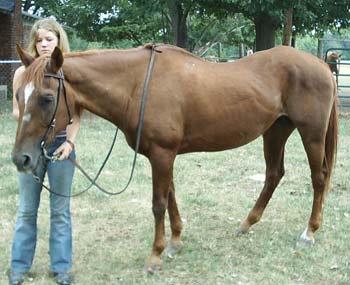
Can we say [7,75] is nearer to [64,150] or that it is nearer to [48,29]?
[48,29]

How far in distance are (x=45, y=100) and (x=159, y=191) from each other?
45.9 inches

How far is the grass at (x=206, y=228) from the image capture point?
377cm

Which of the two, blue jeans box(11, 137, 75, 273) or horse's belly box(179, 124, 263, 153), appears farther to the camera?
horse's belly box(179, 124, 263, 153)

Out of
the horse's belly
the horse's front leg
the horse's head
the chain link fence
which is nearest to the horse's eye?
the horse's head

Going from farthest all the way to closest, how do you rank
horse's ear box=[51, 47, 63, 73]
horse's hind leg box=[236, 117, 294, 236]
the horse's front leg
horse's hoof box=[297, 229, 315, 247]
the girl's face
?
horse's hind leg box=[236, 117, 294, 236] → horse's hoof box=[297, 229, 315, 247] → the horse's front leg → the girl's face → horse's ear box=[51, 47, 63, 73]

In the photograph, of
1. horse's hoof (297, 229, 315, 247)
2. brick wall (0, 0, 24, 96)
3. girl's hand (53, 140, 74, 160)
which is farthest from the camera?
brick wall (0, 0, 24, 96)

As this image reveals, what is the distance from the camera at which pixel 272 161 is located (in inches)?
187

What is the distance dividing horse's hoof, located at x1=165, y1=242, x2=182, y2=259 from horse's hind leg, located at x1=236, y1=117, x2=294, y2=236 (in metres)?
0.67

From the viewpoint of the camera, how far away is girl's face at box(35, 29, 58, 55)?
3317 mm

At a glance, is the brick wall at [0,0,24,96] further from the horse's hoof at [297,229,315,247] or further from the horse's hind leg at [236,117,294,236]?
the horse's hoof at [297,229,315,247]

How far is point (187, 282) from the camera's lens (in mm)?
3635

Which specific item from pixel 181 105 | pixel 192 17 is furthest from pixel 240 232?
pixel 192 17

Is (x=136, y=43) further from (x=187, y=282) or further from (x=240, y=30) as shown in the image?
(x=187, y=282)

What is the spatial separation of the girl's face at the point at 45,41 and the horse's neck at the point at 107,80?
6.0 inches
